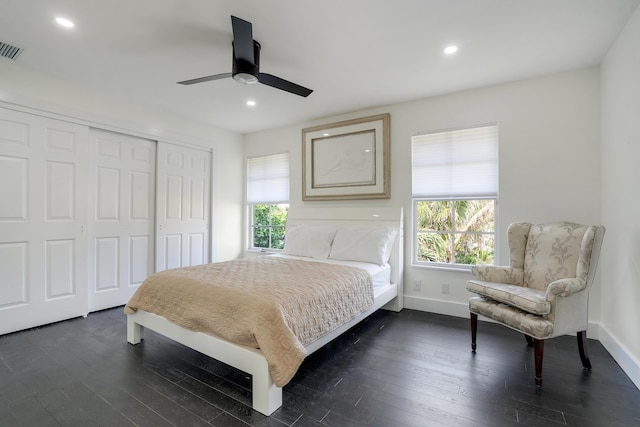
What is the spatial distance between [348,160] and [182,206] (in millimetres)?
2429

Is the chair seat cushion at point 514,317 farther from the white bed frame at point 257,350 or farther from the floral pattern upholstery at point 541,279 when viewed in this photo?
the white bed frame at point 257,350

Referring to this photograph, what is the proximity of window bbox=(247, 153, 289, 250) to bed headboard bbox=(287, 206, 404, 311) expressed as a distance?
420mm

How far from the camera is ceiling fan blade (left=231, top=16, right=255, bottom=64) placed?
1841 millimetres

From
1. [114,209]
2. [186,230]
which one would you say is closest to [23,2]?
[114,209]

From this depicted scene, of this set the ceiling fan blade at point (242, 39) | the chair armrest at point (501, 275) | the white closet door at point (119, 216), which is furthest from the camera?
the white closet door at point (119, 216)

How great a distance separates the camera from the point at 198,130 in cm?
440

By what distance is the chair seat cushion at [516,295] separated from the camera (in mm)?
1999

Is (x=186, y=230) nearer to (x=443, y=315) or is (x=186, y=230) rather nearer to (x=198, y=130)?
(x=198, y=130)

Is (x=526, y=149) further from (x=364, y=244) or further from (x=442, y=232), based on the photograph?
(x=364, y=244)

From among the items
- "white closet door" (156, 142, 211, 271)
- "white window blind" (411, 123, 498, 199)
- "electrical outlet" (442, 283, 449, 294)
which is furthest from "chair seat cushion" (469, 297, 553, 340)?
"white closet door" (156, 142, 211, 271)

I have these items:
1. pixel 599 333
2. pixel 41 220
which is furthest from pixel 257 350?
pixel 599 333

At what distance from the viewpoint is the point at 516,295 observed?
2.15 meters

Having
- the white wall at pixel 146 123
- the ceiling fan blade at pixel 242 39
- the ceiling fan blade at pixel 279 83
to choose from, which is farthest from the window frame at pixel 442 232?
the white wall at pixel 146 123

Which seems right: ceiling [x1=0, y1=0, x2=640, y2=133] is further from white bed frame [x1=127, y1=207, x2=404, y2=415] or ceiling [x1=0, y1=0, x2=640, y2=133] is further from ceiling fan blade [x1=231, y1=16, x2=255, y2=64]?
white bed frame [x1=127, y1=207, x2=404, y2=415]
